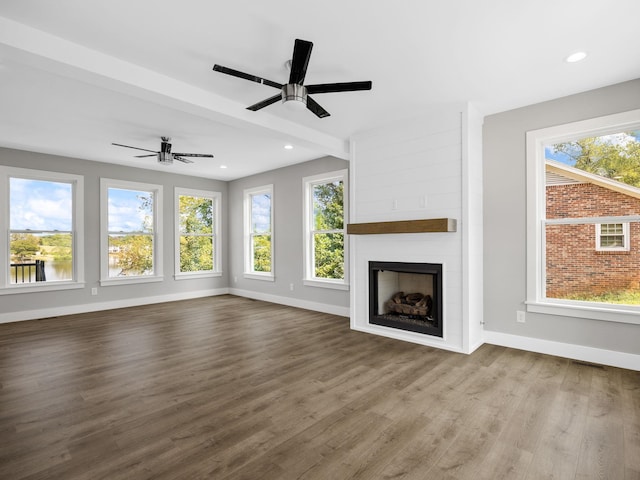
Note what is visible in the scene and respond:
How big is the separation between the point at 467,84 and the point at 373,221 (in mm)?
1824

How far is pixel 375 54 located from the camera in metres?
2.68

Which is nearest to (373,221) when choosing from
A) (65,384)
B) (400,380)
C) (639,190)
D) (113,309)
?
(400,380)

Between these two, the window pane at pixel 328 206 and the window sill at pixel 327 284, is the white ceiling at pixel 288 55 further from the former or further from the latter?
the window sill at pixel 327 284

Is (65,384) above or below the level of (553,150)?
below

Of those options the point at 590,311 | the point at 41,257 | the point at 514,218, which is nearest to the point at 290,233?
the point at 514,218

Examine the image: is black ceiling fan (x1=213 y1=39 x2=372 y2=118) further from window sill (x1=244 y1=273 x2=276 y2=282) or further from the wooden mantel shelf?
window sill (x1=244 y1=273 x2=276 y2=282)

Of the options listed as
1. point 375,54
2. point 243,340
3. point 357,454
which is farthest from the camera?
point 243,340

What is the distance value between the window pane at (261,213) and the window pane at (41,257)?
3284 millimetres

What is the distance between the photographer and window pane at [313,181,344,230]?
5.69 metres

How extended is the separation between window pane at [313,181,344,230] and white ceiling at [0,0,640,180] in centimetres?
170

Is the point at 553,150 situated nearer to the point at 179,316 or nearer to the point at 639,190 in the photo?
the point at 639,190

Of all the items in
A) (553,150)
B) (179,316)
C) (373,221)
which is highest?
(553,150)

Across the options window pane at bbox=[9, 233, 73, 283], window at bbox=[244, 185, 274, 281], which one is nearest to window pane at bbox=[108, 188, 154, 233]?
window pane at bbox=[9, 233, 73, 283]

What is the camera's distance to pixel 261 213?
7215 mm
